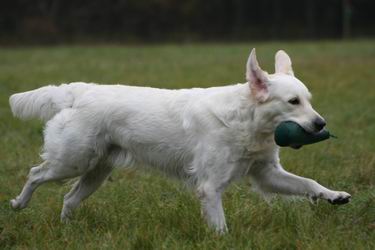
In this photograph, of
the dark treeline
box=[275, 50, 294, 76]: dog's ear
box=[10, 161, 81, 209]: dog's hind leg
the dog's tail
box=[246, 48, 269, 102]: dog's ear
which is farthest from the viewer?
the dark treeline

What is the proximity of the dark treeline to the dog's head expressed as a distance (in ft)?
138

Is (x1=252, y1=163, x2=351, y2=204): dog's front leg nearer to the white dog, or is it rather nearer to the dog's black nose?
the white dog

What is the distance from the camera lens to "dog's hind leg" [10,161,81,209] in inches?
235

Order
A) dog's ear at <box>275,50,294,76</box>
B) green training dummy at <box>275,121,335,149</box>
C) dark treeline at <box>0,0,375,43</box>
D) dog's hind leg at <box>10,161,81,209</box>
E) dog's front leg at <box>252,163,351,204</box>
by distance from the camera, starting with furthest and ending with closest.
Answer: dark treeline at <box>0,0,375,43</box>, dog's hind leg at <box>10,161,81,209</box>, dog's ear at <box>275,50,294,76</box>, dog's front leg at <box>252,163,351,204</box>, green training dummy at <box>275,121,335,149</box>

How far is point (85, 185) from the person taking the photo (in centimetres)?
625

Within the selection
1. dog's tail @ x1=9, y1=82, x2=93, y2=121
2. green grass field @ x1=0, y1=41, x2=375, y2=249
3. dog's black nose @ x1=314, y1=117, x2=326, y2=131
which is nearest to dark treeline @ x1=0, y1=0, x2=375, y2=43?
green grass field @ x1=0, y1=41, x2=375, y2=249

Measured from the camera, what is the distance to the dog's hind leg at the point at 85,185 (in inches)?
243

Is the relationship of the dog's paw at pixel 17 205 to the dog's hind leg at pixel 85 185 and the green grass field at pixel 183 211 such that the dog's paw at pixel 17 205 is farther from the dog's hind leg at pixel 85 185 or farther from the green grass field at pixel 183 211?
the dog's hind leg at pixel 85 185

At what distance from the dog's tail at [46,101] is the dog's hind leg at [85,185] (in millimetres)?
651

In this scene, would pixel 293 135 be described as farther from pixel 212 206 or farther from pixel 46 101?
pixel 46 101

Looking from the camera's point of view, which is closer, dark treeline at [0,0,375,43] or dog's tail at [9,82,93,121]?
dog's tail at [9,82,93,121]

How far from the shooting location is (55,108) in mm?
6117

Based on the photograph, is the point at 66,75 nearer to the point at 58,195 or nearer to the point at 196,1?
the point at 58,195

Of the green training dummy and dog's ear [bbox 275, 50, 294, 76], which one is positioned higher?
dog's ear [bbox 275, 50, 294, 76]
